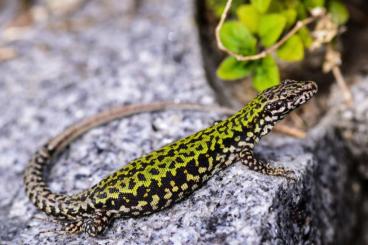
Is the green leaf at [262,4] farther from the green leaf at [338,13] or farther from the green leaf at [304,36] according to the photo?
the green leaf at [338,13]

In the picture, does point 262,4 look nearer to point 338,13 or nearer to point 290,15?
point 290,15

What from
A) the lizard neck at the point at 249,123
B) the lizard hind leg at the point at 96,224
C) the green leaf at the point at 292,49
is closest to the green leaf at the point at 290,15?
the green leaf at the point at 292,49

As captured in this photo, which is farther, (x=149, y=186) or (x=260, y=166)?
(x=260, y=166)

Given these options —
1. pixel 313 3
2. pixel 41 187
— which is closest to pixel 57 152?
pixel 41 187

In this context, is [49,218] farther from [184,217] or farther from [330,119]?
[330,119]

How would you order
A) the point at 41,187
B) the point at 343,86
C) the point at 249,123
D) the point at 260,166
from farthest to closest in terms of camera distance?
the point at 343,86
the point at 41,187
the point at 249,123
the point at 260,166

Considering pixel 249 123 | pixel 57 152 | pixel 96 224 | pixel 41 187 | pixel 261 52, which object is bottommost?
pixel 57 152
